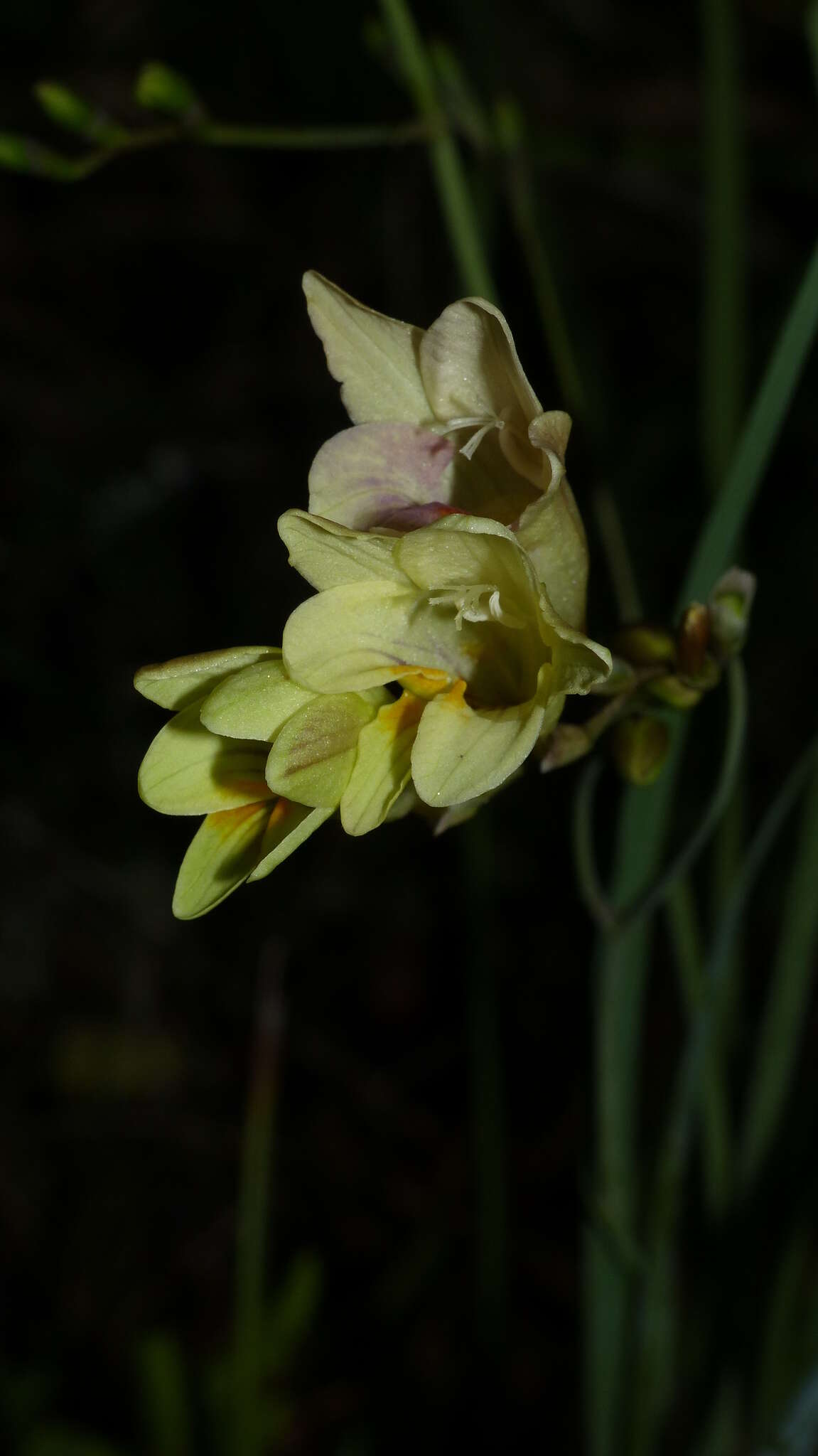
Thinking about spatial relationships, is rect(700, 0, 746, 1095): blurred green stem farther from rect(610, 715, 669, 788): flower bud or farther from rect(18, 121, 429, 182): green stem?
rect(610, 715, 669, 788): flower bud

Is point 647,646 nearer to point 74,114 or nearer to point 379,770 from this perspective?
point 379,770

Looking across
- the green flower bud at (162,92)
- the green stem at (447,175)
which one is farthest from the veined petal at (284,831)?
the green flower bud at (162,92)

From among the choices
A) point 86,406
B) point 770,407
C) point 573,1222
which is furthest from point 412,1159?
point 770,407

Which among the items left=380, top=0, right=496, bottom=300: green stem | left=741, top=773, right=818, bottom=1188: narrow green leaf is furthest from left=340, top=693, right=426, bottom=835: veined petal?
left=741, top=773, right=818, bottom=1188: narrow green leaf

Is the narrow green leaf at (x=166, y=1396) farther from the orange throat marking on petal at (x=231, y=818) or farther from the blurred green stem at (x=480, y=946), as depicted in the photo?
the orange throat marking on petal at (x=231, y=818)

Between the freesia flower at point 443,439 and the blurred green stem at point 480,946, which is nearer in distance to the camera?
the freesia flower at point 443,439

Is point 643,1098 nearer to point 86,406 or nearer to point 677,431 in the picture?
point 677,431

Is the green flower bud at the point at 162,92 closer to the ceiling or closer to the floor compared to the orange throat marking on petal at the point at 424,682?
closer to the ceiling
